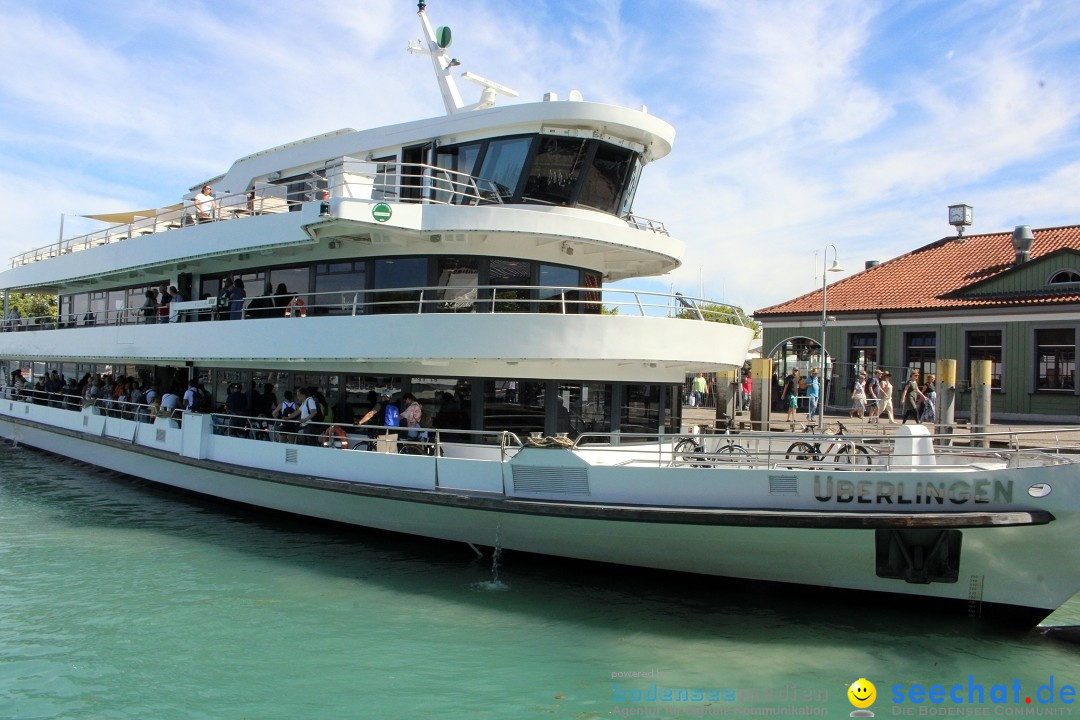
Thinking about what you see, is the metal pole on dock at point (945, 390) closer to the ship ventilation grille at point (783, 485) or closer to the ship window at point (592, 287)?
the ship window at point (592, 287)

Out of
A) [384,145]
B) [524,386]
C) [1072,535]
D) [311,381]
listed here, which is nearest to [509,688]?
[524,386]

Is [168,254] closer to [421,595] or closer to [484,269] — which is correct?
[484,269]

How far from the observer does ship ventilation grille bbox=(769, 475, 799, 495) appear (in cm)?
794

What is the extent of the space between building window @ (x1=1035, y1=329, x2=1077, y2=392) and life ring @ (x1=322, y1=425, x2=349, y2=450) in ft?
54.6

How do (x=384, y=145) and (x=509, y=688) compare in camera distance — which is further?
(x=384, y=145)

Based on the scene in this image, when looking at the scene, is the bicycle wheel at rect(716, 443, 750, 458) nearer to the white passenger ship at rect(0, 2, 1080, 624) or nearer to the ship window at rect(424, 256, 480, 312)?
the white passenger ship at rect(0, 2, 1080, 624)

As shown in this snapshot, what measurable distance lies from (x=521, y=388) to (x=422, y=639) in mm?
3902

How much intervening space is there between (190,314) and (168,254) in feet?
3.78

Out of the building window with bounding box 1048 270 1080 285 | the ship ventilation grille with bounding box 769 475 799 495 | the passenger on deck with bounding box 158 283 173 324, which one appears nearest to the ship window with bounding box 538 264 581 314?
the ship ventilation grille with bounding box 769 475 799 495

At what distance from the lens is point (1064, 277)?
1855 centimetres

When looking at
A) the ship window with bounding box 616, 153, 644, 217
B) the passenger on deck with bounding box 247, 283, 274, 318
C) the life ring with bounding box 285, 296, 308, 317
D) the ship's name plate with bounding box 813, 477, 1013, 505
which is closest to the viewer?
the ship's name plate with bounding box 813, 477, 1013, 505

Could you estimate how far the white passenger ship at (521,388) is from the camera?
25.3 feet

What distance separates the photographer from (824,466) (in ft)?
26.1

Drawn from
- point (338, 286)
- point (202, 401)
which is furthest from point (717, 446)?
point (202, 401)
